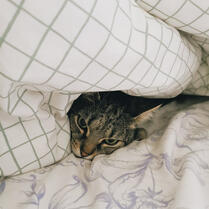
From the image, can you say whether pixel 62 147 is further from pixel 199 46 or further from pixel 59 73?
pixel 199 46

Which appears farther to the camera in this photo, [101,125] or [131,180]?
[101,125]

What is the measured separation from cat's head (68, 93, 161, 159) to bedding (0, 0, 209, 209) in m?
0.12

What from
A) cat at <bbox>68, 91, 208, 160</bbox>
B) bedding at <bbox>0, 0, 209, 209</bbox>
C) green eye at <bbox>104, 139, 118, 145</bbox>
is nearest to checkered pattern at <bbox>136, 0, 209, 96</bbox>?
bedding at <bbox>0, 0, 209, 209</bbox>

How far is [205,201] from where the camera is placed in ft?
1.52

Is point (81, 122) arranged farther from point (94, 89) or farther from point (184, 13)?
point (184, 13)

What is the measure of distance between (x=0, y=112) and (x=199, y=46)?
537 millimetres

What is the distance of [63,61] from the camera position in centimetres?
40

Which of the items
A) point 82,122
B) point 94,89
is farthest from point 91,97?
point 94,89

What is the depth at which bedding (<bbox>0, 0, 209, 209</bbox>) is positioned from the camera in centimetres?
37

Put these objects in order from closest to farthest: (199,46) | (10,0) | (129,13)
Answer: (10,0)
(129,13)
(199,46)

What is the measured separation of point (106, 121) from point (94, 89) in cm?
30

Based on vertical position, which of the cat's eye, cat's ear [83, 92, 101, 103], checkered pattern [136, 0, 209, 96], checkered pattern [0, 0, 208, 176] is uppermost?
checkered pattern [136, 0, 209, 96]

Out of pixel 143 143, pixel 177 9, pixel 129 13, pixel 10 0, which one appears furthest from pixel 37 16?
pixel 143 143

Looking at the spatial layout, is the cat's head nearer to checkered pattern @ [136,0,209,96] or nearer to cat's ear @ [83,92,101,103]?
cat's ear @ [83,92,101,103]
